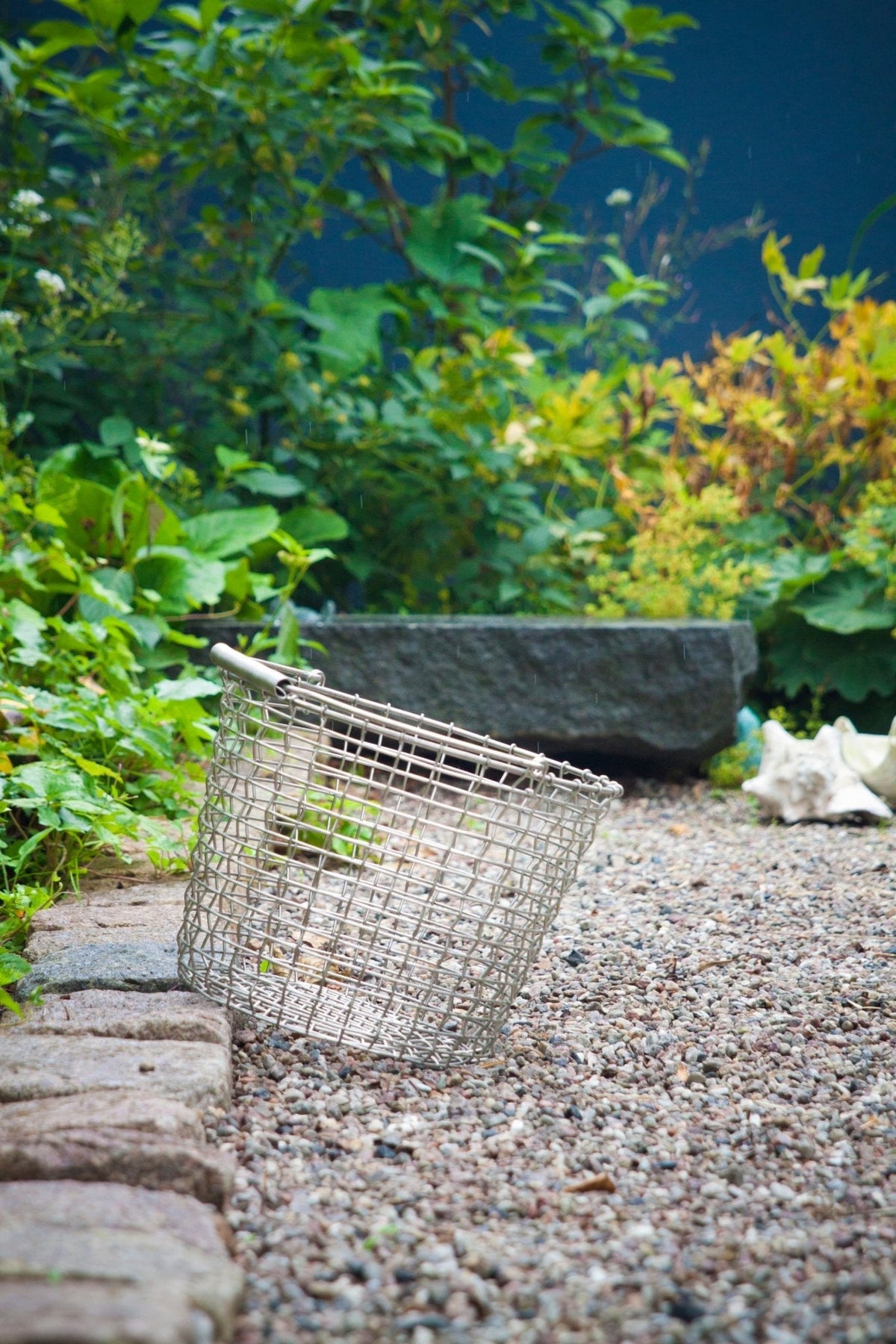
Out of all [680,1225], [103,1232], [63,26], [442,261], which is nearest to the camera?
[103,1232]

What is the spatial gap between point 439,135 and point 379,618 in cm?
193

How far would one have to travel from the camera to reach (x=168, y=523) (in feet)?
10.1

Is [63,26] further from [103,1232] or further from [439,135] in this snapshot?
[103,1232]

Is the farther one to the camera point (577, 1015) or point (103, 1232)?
point (577, 1015)

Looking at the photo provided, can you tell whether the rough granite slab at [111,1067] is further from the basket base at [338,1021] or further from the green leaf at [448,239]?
the green leaf at [448,239]

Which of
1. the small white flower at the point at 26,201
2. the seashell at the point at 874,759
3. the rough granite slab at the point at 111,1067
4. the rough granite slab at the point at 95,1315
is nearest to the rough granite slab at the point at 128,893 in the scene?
the rough granite slab at the point at 111,1067

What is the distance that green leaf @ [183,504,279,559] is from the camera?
329cm

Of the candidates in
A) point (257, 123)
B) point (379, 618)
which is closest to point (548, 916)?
point (379, 618)

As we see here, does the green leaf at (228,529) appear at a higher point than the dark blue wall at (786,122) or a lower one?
lower

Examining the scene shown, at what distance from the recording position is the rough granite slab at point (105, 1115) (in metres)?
1.21

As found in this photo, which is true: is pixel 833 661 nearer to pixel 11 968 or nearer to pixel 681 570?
pixel 681 570

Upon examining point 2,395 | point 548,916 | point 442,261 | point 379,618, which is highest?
point 442,261

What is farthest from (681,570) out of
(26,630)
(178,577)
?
(26,630)

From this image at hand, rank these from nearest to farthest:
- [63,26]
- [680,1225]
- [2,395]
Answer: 1. [680,1225]
2. [63,26]
3. [2,395]
